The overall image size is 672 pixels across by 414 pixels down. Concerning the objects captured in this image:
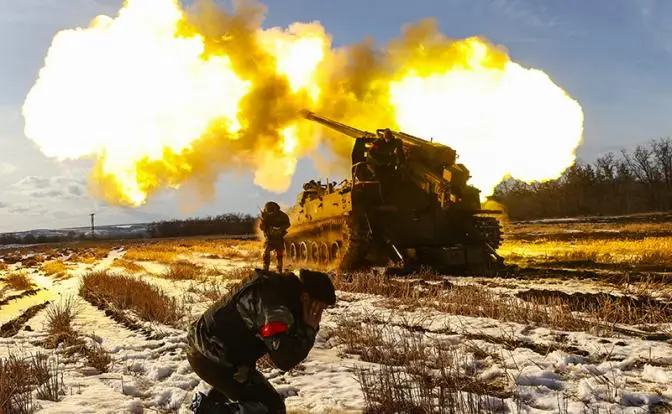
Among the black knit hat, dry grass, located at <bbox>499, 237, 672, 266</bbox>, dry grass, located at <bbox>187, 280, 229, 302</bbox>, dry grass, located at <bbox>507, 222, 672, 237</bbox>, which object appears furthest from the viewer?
dry grass, located at <bbox>507, 222, 672, 237</bbox>

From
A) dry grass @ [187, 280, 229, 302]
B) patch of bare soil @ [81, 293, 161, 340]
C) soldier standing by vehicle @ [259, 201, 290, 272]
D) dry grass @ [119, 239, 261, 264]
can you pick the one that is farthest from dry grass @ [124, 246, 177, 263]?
patch of bare soil @ [81, 293, 161, 340]

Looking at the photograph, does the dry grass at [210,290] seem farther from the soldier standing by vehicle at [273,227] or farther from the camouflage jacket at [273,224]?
the camouflage jacket at [273,224]

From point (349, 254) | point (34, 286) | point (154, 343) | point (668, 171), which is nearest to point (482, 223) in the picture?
point (349, 254)

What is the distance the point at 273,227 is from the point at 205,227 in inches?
3661

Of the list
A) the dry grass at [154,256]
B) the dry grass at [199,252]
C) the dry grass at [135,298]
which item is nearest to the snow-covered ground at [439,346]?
the dry grass at [135,298]

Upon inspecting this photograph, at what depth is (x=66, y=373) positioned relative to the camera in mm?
6840

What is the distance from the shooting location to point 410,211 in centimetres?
1780

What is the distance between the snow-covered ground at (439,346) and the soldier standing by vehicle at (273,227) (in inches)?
255

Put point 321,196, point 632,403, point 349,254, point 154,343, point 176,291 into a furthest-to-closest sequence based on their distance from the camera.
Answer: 1. point 321,196
2. point 349,254
3. point 176,291
4. point 154,343
5. point 632,403

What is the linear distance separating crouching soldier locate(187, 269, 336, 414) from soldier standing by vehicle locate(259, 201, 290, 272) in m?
12.2

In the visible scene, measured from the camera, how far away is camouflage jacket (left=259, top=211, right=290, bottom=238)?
15.9 metres

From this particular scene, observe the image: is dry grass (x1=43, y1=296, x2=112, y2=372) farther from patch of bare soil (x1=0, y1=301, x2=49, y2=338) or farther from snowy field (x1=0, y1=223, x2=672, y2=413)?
patch of bare soil (x1=0, y1=301, x2=49, y2=338)

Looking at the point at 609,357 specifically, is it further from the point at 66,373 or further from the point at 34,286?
the point at 34,286

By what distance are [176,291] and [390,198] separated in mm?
7269
